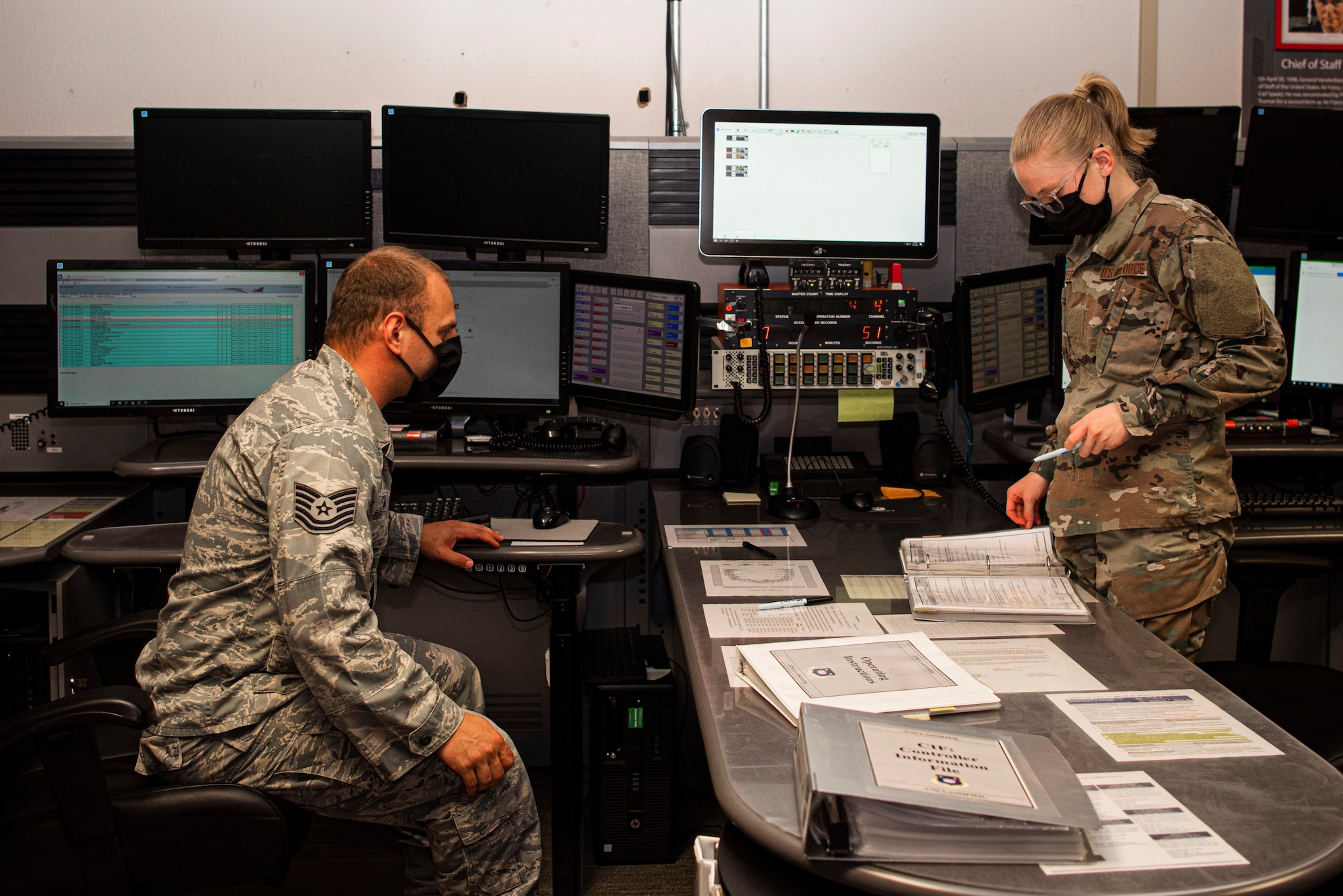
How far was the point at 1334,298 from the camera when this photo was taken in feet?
7.98

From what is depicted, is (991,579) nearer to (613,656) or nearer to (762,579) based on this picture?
(762,579)

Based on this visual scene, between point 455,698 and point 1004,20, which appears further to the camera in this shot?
point 1004,20

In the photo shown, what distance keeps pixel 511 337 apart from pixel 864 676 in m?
1.32

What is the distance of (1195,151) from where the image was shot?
234cm

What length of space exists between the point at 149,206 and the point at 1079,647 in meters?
2.13

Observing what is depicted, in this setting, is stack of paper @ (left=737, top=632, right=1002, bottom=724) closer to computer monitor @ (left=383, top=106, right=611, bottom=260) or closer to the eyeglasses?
the eyeglasses

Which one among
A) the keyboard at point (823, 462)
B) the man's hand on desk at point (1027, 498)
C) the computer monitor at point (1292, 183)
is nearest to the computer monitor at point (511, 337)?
the keyboard at point (823, 462)

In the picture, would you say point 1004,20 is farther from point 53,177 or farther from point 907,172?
point 53,177

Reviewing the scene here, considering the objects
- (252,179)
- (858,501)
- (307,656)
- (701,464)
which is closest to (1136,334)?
(858,501)

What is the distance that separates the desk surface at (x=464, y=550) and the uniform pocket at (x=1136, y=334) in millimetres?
945

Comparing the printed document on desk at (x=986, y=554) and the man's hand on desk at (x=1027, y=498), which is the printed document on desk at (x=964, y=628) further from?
the man's hand on desk at (x=1027, y=498)

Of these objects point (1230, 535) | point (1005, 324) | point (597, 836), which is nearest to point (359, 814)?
point (597, 836)

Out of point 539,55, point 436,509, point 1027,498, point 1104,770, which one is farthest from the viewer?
point 539,55

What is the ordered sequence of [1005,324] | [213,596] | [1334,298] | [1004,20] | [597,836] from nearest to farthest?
[213,596], [597,836], [1005,324], [1334,298], [1004,20]
